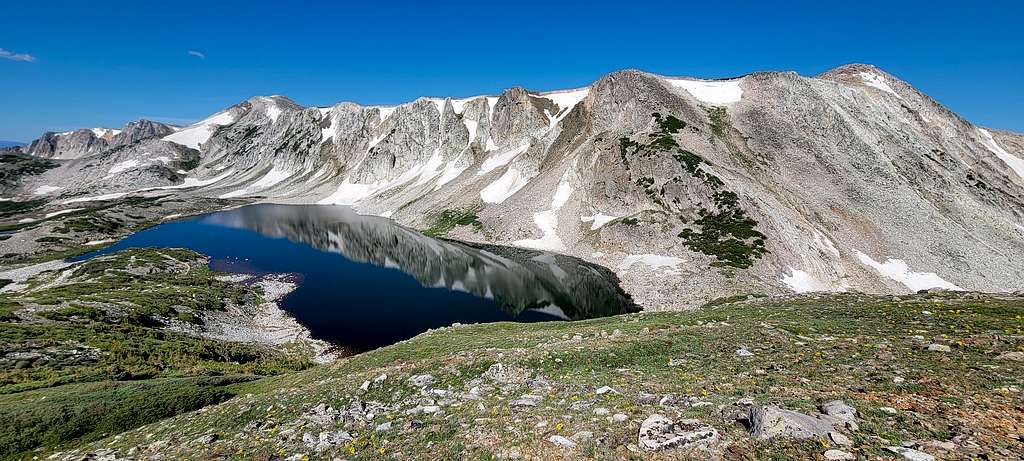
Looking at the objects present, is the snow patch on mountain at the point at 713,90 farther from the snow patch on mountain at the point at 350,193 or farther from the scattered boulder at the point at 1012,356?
the snow patch on mountain at the point at 350,193

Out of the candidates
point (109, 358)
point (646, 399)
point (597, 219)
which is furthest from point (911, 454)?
point (597, 219)

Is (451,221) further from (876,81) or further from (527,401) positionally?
(876,81)

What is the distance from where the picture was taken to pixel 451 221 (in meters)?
114

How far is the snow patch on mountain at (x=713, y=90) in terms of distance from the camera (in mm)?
108438

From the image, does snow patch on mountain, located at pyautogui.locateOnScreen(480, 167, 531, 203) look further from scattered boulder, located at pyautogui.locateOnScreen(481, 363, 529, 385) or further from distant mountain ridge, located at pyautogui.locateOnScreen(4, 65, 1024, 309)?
scattered boulder, located at pyautogui.locateOnScreen(481, 363, 529, 385)

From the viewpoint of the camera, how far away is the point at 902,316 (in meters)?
20.1

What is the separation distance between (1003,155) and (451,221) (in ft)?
454

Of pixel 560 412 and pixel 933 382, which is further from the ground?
pixel 933 382

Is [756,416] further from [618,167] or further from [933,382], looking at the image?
[618,167]

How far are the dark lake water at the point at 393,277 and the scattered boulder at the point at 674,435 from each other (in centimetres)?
3926

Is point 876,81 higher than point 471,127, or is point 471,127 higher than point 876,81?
point 876,81

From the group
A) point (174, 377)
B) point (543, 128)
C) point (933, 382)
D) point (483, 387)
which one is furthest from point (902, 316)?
point (543, 128)

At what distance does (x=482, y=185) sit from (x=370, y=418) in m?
113

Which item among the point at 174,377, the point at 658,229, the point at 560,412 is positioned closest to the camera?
the point at 560,412
